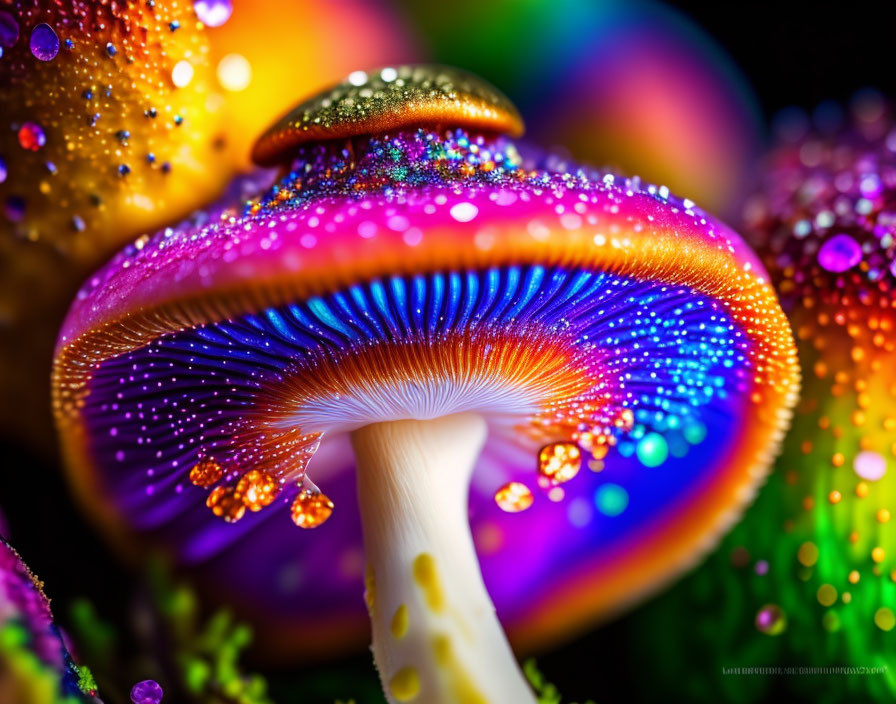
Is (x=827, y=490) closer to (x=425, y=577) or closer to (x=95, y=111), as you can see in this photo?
(x=425, y=577)

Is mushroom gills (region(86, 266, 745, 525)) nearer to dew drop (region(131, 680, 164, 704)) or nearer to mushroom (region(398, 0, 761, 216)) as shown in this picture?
dew drop (region(131, 680, 164, 704))

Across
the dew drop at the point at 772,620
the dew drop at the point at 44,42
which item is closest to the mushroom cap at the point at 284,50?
the dew drop at the point at 44,42

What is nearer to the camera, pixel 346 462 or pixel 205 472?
pixel 205 472

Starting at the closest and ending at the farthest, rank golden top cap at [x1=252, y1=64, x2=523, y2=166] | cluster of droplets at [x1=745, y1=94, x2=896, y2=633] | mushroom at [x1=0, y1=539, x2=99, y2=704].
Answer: mushroom at [x1=0, y1=539, x2=99, y2=704]
golden top cap at [x1=252, y1=64, x2=523, y2=166]
cluster of droplets at [x1=745, y1=94, x2=896, y2=633]

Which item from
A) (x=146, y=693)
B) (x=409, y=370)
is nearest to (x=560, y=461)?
(x=409, y=370)

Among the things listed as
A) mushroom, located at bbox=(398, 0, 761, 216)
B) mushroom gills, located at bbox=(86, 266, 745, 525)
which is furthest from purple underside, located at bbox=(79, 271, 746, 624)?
mushroom, located at bbox=(398, 0, 761, 216)

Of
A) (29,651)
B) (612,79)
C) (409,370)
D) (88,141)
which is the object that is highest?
→ (612,79)

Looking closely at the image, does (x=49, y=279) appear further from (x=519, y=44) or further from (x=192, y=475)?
(x=519, y=44)
